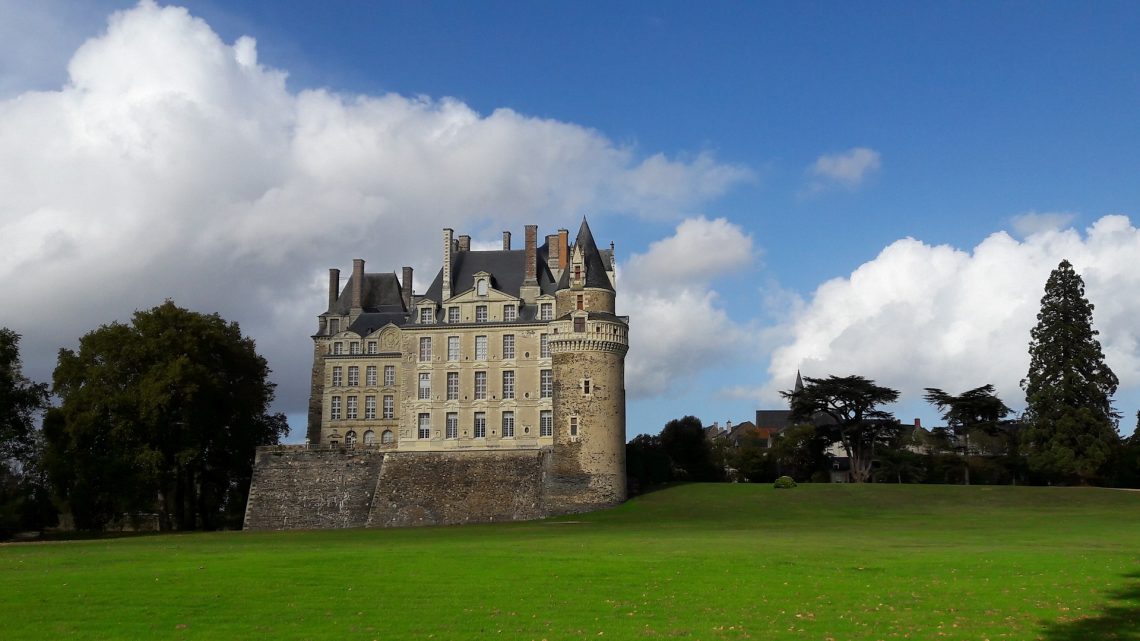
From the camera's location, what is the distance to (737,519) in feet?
149

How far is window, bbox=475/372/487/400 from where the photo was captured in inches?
2267

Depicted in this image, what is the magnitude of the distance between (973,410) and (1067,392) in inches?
343

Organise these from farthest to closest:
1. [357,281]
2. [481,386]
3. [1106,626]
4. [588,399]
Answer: [357,281]
[481,386]
[588,399]
[1106,626]

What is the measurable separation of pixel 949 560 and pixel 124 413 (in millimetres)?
40439

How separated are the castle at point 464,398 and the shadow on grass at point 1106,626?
3456 centimetres

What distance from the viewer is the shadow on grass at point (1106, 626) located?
1466 cm

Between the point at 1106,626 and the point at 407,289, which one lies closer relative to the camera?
the point at 1106,626

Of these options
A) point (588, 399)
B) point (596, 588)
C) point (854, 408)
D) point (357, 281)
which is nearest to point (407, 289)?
point (357, 281)

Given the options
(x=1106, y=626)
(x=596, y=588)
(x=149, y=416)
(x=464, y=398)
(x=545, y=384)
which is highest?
(x=545, y=384)

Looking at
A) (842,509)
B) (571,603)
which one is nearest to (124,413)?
(842,509)

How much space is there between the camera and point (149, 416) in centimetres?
5000

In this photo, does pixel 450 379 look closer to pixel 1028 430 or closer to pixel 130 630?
pixel 1028 430

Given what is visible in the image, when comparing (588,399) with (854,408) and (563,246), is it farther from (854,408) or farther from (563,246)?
(854,408)

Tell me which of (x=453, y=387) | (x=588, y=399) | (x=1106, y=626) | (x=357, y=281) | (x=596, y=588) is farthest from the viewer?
(x=357, y=281)
